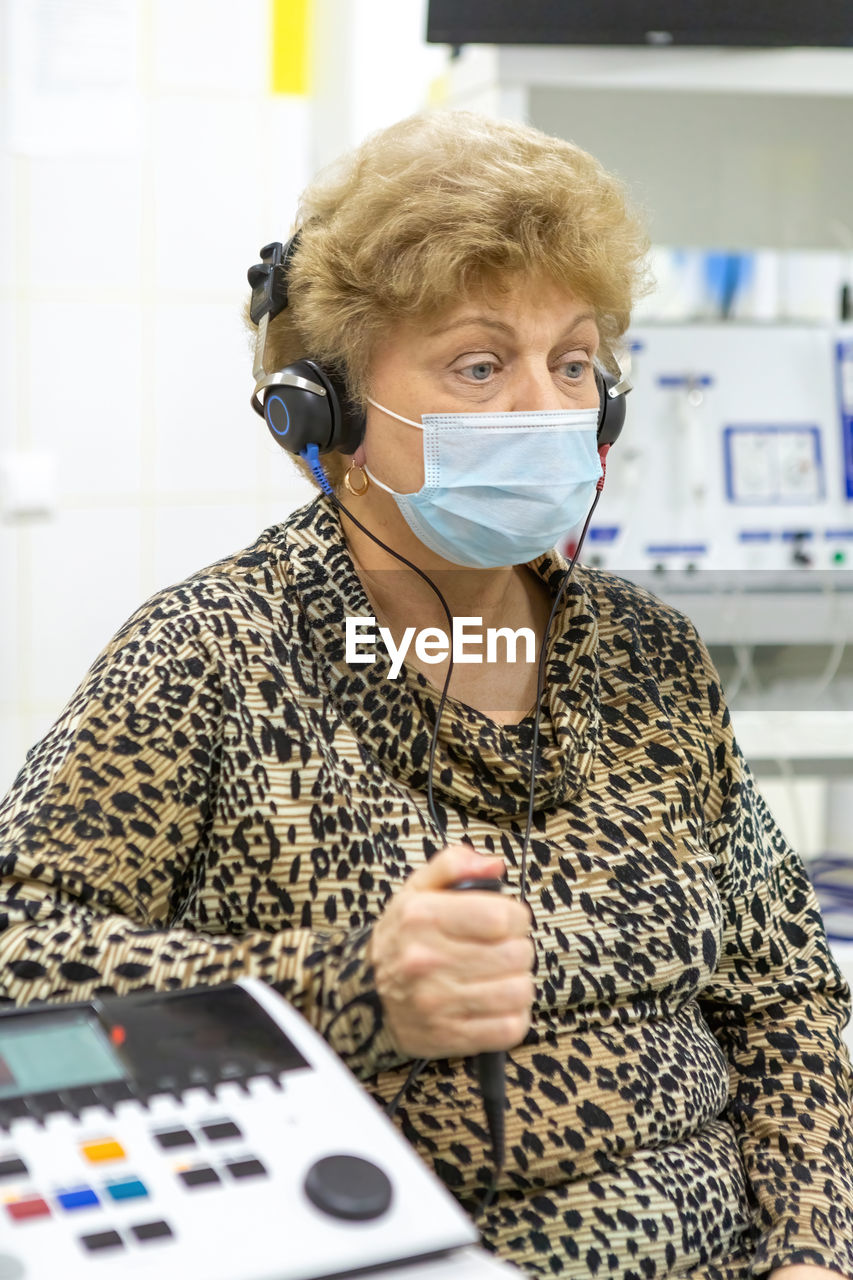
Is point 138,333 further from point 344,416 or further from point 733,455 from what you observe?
point 344,416

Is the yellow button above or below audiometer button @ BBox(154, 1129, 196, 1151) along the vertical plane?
above

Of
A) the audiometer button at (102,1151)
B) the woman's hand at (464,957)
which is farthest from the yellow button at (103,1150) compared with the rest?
the woman's hand at (464,957)

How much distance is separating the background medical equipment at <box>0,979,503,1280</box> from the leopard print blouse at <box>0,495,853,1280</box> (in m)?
0.17

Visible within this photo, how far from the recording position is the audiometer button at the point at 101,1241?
0.49m

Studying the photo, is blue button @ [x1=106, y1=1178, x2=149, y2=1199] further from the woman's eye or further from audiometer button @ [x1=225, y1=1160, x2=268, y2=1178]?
the woman's eye

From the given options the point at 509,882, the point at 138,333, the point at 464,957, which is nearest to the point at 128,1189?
the point at 464,957

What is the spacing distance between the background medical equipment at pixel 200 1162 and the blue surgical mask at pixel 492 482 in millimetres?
512

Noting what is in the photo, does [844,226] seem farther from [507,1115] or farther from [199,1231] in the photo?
[199,1231]

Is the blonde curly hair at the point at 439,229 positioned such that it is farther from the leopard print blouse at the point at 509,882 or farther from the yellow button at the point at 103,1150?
the yellow button at the point at 103,1150

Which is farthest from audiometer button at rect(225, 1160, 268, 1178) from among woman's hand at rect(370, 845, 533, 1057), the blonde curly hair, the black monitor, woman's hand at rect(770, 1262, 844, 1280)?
the black monitor

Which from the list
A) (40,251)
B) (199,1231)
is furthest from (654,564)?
(199,1231)

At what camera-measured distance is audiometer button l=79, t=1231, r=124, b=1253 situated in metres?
0.49

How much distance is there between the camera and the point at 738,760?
1.17 meters

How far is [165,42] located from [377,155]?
1.48 metres
